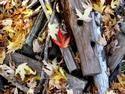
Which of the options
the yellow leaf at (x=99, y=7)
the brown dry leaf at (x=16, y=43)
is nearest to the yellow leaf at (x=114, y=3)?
the yellow leaf at (x=99, y=7)

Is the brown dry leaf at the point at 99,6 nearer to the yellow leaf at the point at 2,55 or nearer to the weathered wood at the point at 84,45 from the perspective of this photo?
the weathered wood at the point at 84,45

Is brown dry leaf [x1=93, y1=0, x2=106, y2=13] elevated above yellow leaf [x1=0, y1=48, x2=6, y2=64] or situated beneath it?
elevated above

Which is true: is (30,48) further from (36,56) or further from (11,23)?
(11,23)

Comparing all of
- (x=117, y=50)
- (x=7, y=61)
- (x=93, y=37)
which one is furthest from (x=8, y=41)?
(x=117, y=50)

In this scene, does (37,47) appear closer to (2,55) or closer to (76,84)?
(2,55)

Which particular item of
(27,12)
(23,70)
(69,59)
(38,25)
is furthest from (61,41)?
(27,12)

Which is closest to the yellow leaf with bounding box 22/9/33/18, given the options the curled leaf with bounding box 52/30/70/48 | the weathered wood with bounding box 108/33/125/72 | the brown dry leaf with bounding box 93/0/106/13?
the curled leaf with bounding box 52/30/70/48

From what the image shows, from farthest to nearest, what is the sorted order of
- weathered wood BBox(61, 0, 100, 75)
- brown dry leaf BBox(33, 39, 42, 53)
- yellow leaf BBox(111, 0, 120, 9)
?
1. yellow leaf BBox(111, 0, 120, 9)
2. brown dry leaf BBox(33, 39, 42, 53)
3. weathered wood BBox(61, 0, 100, 75)

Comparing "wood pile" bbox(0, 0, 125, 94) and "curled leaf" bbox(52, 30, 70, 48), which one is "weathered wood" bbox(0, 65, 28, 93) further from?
"curled leaf" bbox(52, 30, 70, 48)
